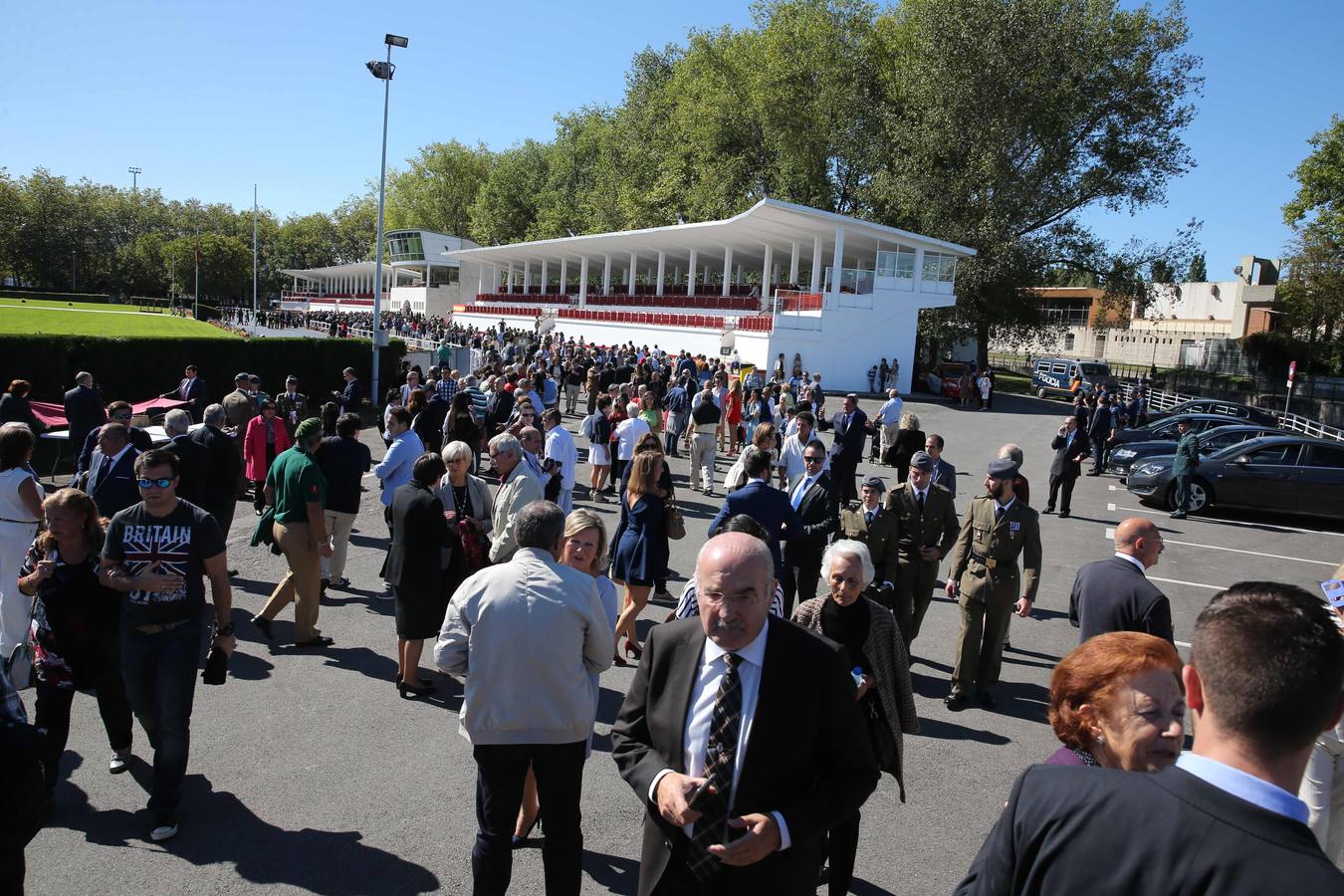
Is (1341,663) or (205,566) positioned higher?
(1341,663)

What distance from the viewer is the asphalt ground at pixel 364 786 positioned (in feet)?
13.5

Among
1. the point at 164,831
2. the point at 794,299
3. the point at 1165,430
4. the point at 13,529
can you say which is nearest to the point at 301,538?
the point at 13,529

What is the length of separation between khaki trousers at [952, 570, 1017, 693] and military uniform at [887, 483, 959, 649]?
1.41 ft

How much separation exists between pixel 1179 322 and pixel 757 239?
176 ft

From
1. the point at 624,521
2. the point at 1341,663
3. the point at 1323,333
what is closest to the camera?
the point at 1341,663

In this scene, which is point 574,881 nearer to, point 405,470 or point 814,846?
point 814,846

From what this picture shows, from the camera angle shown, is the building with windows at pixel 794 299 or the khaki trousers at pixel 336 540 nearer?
Result: the khaki trousers at pixel 336 540

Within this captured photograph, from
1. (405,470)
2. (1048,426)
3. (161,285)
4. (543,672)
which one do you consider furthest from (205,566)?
(161,285)

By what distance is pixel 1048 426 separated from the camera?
28.5 metres

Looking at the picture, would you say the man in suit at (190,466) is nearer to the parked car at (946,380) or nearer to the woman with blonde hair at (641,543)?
the woman with blonde hair at (641,543)

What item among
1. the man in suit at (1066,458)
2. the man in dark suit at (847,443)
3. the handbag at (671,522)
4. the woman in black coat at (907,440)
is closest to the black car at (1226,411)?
the man in suit at (1066,458)

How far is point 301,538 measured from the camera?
691cm

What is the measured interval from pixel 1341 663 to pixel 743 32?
5877cm

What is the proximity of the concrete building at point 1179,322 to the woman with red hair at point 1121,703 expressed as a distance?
60.9m
